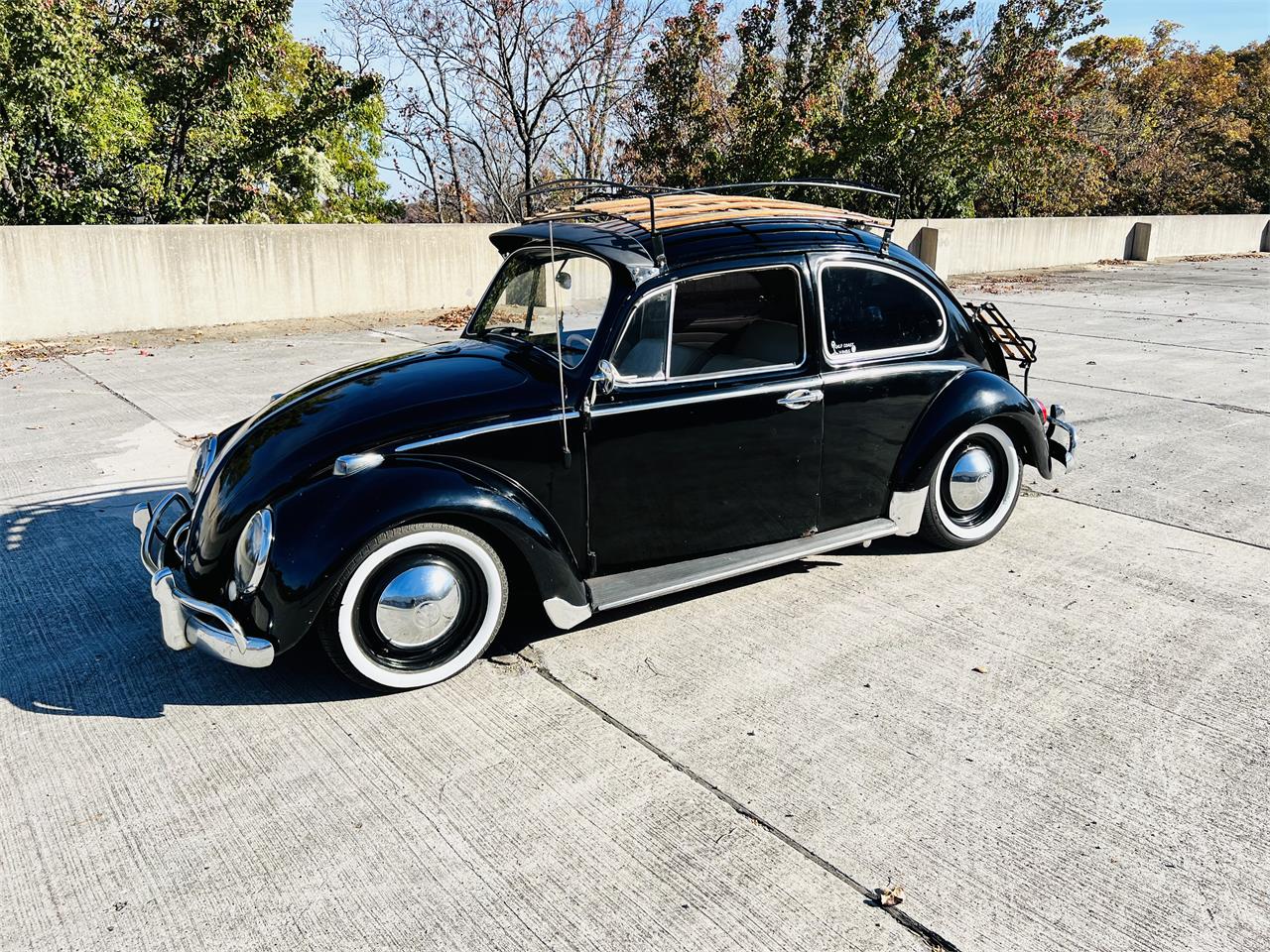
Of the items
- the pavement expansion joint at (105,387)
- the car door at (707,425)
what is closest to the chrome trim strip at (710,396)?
the car door at (707,425)

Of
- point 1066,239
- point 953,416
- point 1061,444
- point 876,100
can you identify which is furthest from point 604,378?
point 1066,239

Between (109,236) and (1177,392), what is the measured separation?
11.7 meters

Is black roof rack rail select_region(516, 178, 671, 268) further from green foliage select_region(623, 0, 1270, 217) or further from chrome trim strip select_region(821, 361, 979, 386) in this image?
green foliage select_region(623, 0, 1270, 217)

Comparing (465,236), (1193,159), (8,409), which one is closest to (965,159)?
(465,236)

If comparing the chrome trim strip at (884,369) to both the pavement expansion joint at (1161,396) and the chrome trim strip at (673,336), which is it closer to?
the chrome trim strip at (673,336)

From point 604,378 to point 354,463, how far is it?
104 cm

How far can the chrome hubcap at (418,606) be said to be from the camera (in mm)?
3615

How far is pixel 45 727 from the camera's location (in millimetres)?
3484

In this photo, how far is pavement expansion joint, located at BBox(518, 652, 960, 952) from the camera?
8.35 ft

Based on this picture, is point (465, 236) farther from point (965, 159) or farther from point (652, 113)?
point (965, 159)

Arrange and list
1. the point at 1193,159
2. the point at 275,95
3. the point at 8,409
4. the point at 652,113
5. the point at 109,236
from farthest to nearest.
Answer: the point at 1193,159 < the point at 652,113 < the point at 275,95 < the point at 109,236 < the point at 8,409

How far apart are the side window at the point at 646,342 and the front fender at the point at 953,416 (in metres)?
1.45

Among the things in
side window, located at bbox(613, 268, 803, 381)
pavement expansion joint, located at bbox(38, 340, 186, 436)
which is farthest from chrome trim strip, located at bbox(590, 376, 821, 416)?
pavement expansion joint, located at bbox(38, 340, 186, 436)

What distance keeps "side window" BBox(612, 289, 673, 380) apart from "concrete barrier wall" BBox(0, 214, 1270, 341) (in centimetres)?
988
